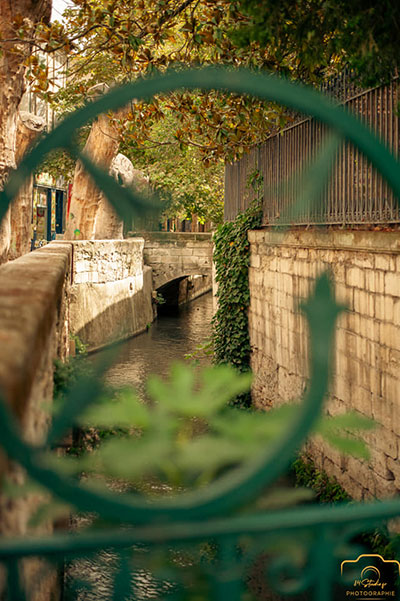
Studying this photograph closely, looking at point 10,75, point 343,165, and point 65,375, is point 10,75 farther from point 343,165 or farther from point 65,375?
point 65,375

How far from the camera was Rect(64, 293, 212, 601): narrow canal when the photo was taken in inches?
195

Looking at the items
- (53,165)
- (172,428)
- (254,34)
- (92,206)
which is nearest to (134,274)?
(92,206)

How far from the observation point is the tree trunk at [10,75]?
28.9ft

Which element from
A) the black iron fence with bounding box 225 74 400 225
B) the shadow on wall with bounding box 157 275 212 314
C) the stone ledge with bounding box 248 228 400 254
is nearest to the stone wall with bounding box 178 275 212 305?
the shadow on wall with bounding box 157 275 212 314

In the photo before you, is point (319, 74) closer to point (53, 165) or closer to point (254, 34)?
point (254, 34)

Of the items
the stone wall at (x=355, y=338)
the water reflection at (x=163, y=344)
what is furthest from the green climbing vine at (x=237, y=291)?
the stone wall at (x=355, y=338)

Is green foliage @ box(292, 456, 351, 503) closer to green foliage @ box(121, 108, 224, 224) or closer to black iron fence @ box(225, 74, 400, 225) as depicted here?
black iron fence @ box(225, 74, 400, 225)

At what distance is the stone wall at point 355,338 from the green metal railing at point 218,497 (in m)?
2.68

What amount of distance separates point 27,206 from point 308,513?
12.1m

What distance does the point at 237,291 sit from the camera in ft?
33.2

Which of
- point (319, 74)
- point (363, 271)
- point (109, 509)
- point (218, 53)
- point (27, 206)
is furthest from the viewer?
point (27, 206)

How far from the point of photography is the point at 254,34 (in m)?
3.70

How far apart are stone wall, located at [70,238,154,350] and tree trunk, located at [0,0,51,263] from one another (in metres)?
5.40

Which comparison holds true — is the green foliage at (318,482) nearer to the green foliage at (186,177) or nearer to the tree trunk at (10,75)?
the tree trunk at (10,75)
